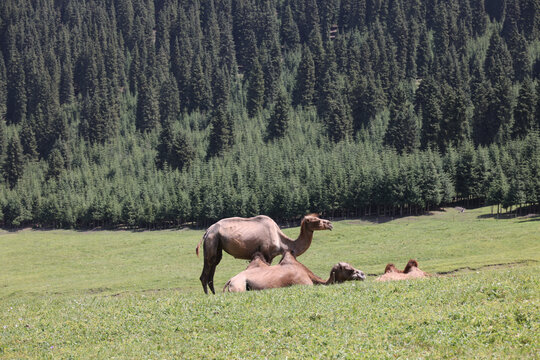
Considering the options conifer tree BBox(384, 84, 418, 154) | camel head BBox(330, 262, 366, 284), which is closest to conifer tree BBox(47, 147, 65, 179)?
conifer tree BBox(384, 84, 418, 154)

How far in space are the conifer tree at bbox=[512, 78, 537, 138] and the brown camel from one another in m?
118

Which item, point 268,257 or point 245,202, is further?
point 245,202

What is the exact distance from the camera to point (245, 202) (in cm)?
11912

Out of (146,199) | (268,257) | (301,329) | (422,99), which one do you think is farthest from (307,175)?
(301,329)

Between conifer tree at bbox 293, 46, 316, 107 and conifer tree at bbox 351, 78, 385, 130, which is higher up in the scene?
conifer tree at bbox 293, 46, 316, 107

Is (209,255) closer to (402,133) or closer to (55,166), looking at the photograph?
(402,133)

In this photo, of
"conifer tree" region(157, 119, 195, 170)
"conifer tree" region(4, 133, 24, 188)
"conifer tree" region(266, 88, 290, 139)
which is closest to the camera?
"conifer tree" region(157, 119, 195, 170)

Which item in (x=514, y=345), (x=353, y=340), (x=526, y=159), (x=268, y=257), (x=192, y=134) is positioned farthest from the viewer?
(x=192, y=134)

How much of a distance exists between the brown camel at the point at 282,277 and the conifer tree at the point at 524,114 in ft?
388

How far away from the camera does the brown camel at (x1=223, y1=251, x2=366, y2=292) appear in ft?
67.7

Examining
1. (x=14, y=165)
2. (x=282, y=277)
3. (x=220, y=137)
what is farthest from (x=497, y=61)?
(x=282, y=277)

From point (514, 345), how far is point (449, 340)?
1.38m

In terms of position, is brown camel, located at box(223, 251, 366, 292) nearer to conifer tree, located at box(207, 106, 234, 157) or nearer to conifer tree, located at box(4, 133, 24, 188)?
conifer tree, located at box(207, 106, 234, 157)

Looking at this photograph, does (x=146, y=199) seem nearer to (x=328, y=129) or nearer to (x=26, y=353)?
(x=328, y=129)
